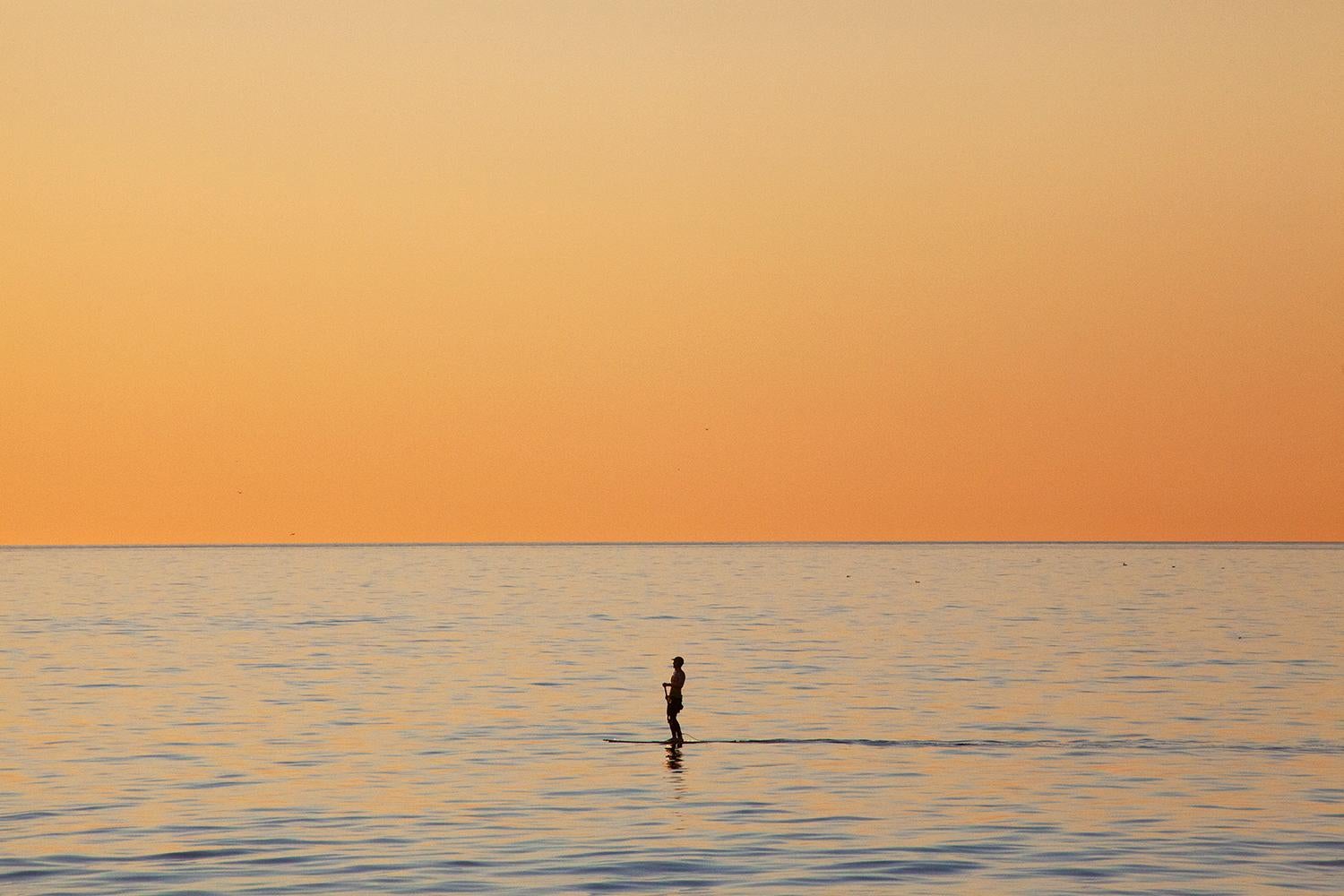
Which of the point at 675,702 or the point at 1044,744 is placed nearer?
the point at 675,702

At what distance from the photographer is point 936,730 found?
155ft

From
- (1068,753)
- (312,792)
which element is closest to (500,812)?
(312,792)

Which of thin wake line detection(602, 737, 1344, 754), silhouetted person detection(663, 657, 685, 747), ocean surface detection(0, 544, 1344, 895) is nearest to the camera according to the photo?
ocean surface detection(0, 544, 1344, 895)

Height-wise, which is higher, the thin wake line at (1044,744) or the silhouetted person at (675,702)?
the silhouetted person at (675,702)

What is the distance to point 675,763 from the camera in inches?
1594

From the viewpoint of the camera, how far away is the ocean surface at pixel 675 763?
28.7m

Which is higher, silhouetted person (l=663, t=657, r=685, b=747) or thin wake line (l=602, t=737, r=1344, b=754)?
silhouetted person (l=663, t=657, r=685, b=747)

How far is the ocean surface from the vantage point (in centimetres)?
2866

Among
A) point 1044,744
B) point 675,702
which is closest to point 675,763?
point 675,702

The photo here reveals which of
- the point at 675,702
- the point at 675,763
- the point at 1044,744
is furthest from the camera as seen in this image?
the point at 1044,744

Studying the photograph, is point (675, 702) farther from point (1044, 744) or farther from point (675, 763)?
point (1044, 744)

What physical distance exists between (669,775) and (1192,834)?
11729mm

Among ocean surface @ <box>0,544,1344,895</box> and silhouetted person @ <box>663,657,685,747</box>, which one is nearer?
ocean surface @ <box>0,544,1344,895</box>

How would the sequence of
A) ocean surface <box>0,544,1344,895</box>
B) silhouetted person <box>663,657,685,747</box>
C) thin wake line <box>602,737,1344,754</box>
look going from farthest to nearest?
thin wake line <box>602,737,1344,754</box>
silhouetted person <box>663,657,685,747</box>
ocean surface <box>0,544,1344,895</box>
